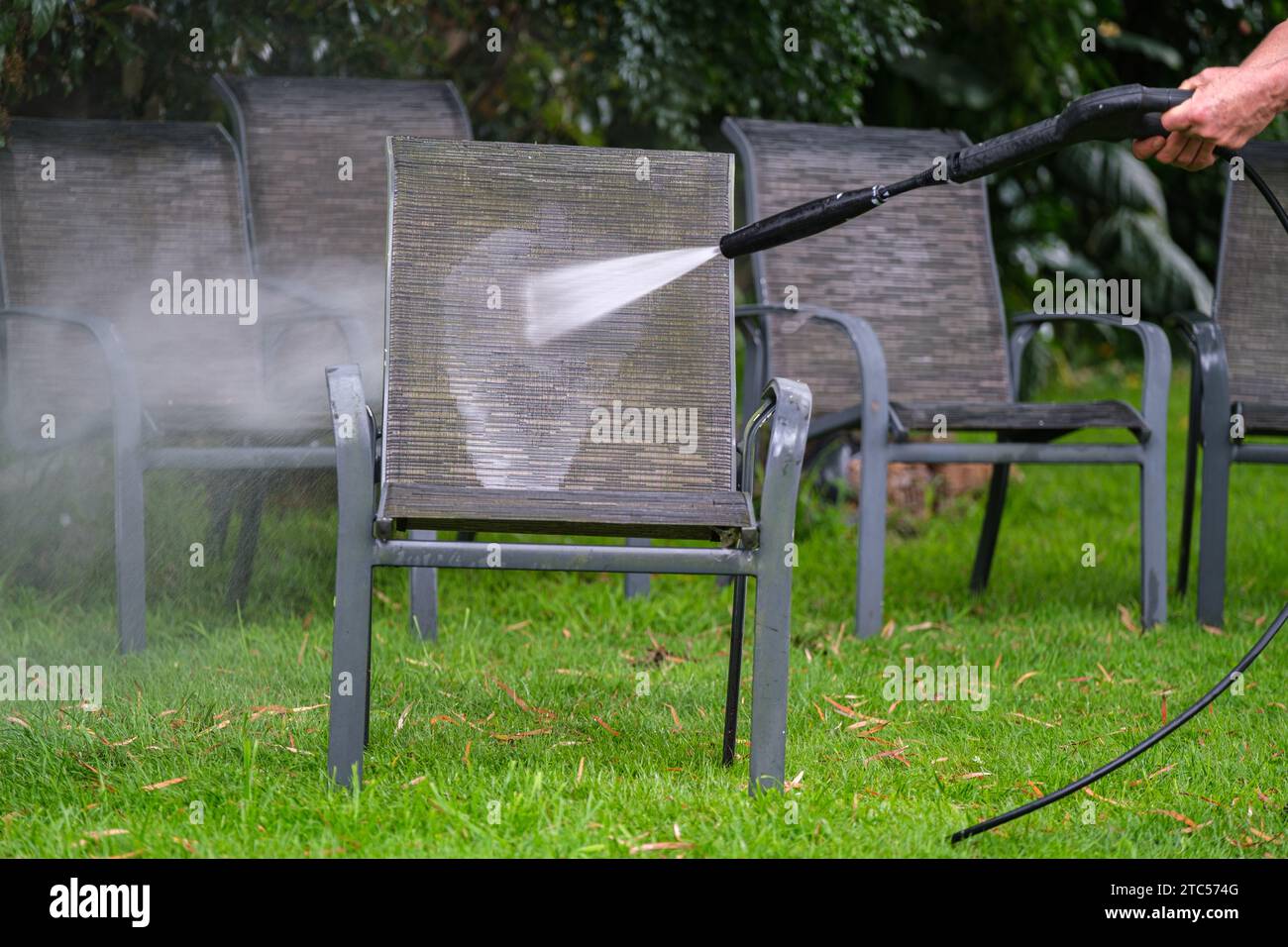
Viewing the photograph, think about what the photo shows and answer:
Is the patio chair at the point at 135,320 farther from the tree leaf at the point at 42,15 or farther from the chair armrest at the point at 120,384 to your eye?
the tree leaf at the point at 42,15

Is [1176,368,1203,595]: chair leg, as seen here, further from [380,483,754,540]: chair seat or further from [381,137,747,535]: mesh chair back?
[380,483,754,540]: chair seat

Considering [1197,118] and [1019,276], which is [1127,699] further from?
[1019,276]

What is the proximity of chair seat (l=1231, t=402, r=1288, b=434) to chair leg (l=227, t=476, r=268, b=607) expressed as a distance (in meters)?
2.62

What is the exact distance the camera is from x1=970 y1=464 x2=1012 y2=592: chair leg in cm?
421

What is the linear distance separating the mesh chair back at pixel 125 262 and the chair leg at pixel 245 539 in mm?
213

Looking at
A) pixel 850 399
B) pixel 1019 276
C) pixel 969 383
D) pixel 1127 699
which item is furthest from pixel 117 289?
pixel 1019 276

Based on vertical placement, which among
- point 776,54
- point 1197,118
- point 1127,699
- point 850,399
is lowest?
point 1127,699

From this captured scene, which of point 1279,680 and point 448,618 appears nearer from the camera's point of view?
point 1279,680

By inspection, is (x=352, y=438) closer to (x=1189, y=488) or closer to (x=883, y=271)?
(x=883, y=271)

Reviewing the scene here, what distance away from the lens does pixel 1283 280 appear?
4.27m

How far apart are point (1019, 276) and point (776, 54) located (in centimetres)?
317

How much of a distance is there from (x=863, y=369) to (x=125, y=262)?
2025 mm
